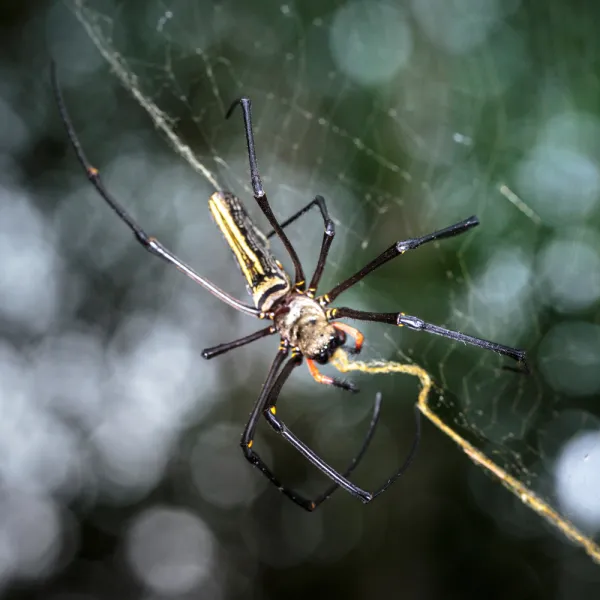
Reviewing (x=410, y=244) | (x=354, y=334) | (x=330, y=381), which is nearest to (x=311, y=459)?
(x=330, y=381)

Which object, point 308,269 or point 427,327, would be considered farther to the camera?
point 308,269

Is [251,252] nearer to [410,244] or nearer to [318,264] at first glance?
[318,264]

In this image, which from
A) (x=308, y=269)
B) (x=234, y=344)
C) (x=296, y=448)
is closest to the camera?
(x=296, y=448)

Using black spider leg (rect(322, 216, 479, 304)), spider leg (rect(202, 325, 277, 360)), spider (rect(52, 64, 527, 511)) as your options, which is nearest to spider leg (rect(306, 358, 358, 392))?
spider (rect(52, 64, 527, 511))

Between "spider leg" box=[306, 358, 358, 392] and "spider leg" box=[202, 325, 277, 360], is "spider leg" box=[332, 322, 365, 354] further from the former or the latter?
"spider leg" box=[202, 325, 277, 360]

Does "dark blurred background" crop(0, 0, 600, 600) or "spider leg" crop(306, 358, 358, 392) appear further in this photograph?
"dark blurred background" crop(0, 0, 600, 600)

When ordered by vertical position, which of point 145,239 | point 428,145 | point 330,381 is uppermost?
point 145,239
